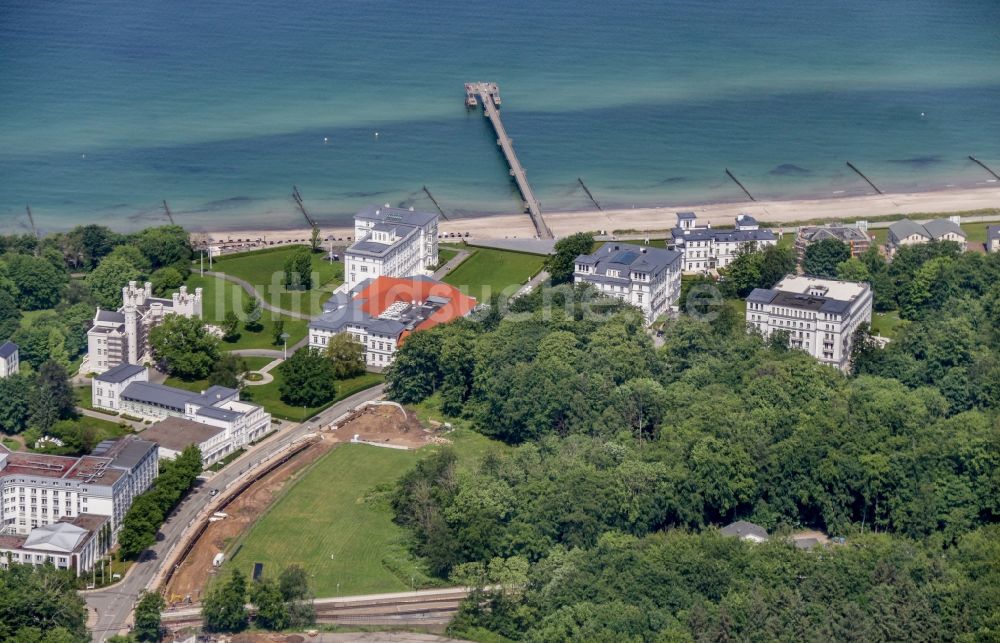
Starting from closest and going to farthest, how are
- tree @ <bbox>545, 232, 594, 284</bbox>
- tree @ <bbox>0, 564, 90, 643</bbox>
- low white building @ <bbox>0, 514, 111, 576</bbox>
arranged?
1. tree @ <bbox>0, 564, 90, 643</bbox>
2. low white building @ <bbox>0, 514, 111, 576</bbox>
3. tree @ <bbox>545, 232, 594, 284</bbox>

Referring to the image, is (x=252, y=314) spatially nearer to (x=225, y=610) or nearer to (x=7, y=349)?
(x=7, y=349)

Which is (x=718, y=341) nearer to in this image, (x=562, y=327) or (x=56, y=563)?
(x=562, y=327)

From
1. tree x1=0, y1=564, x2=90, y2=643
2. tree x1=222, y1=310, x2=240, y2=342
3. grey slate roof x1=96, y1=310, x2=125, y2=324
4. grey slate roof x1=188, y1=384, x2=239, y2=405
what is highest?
grey slate roof x1=96, y1=310, x2=125, y2=324

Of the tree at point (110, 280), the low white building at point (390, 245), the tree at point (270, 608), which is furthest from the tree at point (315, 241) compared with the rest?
the tree at point (270, 608)

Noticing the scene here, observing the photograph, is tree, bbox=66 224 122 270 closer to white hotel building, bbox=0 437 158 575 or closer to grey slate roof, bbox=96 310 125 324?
grey slate roof, bbox=96 310 125 324

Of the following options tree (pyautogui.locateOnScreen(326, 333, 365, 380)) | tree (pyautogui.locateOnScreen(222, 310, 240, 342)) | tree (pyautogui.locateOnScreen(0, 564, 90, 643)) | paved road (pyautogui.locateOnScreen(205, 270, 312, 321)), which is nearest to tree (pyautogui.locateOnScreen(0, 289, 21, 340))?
tree (pyautogui.locateOnScreen(222, 310, 240, 342))

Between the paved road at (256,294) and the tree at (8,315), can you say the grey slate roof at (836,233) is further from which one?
the tree at (8,315)
